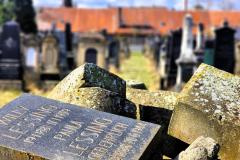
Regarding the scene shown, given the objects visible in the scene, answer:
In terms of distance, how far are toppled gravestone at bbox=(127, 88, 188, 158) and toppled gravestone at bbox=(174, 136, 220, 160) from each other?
2.18 ft

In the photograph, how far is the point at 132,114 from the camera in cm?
477

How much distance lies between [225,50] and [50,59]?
6558 millimetres

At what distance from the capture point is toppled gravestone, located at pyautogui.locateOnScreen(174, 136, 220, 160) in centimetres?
380

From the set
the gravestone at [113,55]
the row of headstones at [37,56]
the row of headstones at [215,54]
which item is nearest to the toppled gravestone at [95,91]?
the row of headstones at [37,56]

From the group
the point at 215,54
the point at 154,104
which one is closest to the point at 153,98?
the point at 154,104

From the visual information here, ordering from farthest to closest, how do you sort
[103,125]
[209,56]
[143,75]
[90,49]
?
[143,75]
[90,49]
[209,56]
[103,125]

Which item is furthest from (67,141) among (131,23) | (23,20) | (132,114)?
(131,23)

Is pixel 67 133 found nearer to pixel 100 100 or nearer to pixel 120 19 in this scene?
pixel 100 100

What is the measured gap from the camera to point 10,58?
16.2 meters

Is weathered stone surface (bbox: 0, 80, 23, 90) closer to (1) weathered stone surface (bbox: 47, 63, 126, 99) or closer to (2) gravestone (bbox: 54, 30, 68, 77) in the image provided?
(2) gravestone (bbox: 54, 30, 68, 77)

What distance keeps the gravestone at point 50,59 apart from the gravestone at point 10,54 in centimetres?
153

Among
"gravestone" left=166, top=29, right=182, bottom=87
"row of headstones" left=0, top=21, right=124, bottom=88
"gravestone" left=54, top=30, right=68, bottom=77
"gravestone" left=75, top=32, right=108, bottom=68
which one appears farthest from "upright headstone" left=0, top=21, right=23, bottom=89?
"gravestone" left=75, top=32, right=108, bottom=68

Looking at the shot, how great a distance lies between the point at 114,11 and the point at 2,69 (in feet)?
167

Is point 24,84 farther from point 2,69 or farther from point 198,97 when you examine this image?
point 198,97
